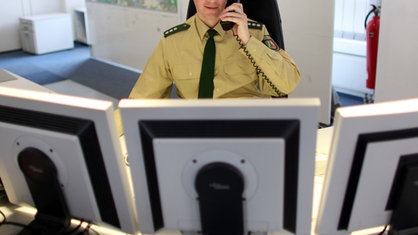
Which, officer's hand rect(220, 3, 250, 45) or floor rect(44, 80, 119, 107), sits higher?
officer's hand rect(220, 3, 250, 45)

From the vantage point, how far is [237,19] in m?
1.67

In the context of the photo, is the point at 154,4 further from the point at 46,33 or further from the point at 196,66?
the point at 196,66

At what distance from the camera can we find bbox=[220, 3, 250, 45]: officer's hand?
1665mm

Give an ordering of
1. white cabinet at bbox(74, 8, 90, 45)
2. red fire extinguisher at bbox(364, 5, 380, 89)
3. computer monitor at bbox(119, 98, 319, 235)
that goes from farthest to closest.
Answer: white cabinet at bbox(74, 8, 90, 45) → red fire extinguisher at bbox(364, 5, 380, 89) → computer monitor at bbox(119, 98, 319, 235)

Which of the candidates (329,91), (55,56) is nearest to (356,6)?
(329,91)

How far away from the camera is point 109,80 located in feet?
16.4

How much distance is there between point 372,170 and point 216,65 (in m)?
0.98

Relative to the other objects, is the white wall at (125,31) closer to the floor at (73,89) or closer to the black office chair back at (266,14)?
the floor at (73,89)

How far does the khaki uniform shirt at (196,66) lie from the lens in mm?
1867

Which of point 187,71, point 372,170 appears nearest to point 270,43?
point 187,71

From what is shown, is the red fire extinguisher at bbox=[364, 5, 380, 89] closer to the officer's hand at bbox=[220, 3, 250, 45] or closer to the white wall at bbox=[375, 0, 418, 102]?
the white wall at bbox=[375, 0, 418, 102]

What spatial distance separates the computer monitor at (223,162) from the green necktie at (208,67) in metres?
0.87

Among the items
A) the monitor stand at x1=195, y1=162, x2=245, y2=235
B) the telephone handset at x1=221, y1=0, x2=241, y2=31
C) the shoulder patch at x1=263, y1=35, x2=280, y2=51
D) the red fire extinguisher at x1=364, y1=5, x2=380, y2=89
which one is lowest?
the red fire extinguisher at x1=364, y1=5, x2=380, y2=89

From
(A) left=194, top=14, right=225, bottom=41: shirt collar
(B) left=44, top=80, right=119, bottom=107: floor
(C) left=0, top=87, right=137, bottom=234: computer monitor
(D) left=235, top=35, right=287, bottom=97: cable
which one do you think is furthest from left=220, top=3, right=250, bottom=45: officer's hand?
(B) left=44, top=80, right=119, bottom=107: floor
